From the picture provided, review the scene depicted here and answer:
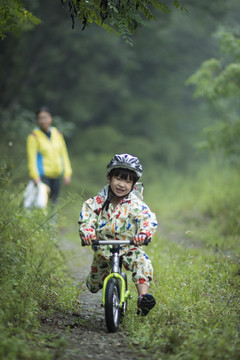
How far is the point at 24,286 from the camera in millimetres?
4141

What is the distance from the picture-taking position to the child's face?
4348 millimetres

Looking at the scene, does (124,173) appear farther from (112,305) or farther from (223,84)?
(223,84)

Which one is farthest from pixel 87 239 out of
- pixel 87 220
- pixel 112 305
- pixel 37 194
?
pixel 37 194

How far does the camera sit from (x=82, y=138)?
19.9 m

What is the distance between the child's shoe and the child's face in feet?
3.21

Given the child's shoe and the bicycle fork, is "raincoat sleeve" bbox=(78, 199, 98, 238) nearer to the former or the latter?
the bicycle fork

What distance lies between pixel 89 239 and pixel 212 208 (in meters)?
6.70

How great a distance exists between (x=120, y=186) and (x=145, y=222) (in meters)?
0.42

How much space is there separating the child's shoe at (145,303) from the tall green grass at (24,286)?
0.78 metres

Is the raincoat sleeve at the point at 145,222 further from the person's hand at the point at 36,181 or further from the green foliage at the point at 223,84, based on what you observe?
the green foliage at the point at 223,84

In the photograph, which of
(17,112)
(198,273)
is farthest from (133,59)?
(198,273)

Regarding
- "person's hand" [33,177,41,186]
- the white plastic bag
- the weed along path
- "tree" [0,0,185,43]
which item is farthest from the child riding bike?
"person's hand" [33,177,41,186]

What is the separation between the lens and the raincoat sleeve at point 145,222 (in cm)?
415

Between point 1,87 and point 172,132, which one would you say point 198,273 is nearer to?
point 1,87
